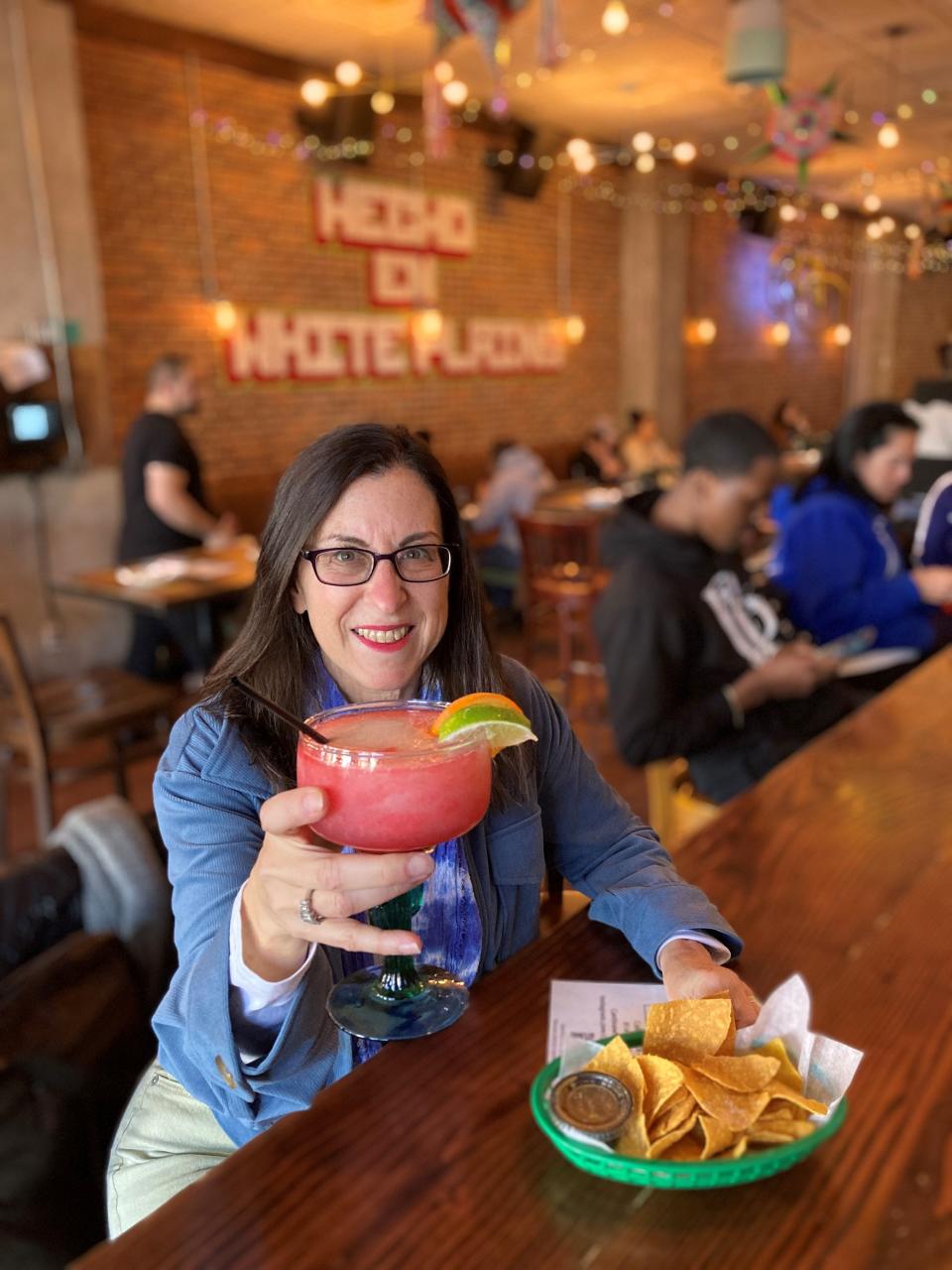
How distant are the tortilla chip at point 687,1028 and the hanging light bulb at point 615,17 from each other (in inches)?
248

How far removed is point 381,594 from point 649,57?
7321mm

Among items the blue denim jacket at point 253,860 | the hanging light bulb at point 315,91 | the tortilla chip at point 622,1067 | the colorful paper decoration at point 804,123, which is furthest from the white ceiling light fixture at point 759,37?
the tortilla chip at point 622,1067

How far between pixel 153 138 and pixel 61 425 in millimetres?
1919

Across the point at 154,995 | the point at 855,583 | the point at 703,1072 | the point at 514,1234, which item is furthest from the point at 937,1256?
the point at 855,583

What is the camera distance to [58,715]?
3.63m

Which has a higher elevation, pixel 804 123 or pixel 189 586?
pixel 804 123

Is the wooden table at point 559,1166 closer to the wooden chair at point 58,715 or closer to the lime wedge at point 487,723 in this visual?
the lime wedge at point 487,723

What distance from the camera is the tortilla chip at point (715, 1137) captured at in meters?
0.83

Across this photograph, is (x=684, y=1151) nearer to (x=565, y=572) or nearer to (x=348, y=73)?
(x=565, y=572)

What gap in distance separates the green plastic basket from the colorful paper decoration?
20.2 feet

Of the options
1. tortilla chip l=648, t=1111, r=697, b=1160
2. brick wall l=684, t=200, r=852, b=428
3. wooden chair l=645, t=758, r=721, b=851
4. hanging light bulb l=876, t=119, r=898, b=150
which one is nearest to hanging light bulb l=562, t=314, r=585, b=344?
brick wall l=684, t=200, r=852, b=428

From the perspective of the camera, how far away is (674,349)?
35.2 ft

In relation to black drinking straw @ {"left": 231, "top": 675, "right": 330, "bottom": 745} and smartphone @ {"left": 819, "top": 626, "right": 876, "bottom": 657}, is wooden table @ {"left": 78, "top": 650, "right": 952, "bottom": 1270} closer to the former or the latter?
black drinking straw @ {"left": 231, "top": 675, "right": 330, "bottom": 745}

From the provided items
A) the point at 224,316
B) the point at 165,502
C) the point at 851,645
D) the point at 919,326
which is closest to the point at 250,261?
the point at 224,316
